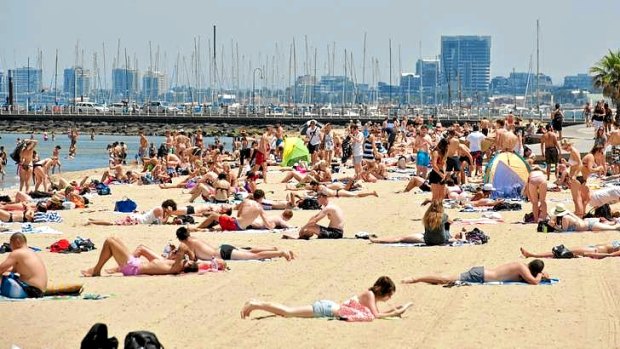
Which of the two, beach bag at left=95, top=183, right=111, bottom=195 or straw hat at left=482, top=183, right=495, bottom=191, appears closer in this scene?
straw hat at left=482, top=183, right=495, bottom=191

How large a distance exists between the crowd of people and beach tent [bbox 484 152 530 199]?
12.4 inches

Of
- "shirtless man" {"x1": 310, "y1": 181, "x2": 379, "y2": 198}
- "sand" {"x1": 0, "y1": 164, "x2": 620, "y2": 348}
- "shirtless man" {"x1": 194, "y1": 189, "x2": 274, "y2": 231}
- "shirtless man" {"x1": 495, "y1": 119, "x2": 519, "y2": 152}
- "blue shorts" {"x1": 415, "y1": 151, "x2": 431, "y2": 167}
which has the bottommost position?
"sand" {"x1": 0, "y1": 164, "x2": 620, "y2": 348}

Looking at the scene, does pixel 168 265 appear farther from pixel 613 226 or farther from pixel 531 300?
pixel 613 226

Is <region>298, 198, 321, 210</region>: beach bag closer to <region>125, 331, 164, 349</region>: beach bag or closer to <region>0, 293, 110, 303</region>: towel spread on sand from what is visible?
<region>0, 293, 110, 303</region>: towel spread on sand

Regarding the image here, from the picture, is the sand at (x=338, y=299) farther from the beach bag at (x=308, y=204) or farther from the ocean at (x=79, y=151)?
the ocean at (x=79, y=151)

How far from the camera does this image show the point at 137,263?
13.6 meters

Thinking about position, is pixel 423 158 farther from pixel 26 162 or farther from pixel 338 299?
pixel 338 299

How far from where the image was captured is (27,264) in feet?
39.1

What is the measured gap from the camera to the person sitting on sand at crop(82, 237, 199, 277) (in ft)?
44.3

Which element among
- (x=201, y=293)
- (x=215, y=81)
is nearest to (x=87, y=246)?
(x=201, y=293)

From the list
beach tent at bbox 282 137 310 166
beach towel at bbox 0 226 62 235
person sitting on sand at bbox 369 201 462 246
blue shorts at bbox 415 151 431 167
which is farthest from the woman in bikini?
beach tent at bbox 282 137 310 166

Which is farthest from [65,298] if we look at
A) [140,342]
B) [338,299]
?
[140,342]

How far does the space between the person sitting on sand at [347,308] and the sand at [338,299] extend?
3.7 inches

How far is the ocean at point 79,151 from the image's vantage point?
152 ft
